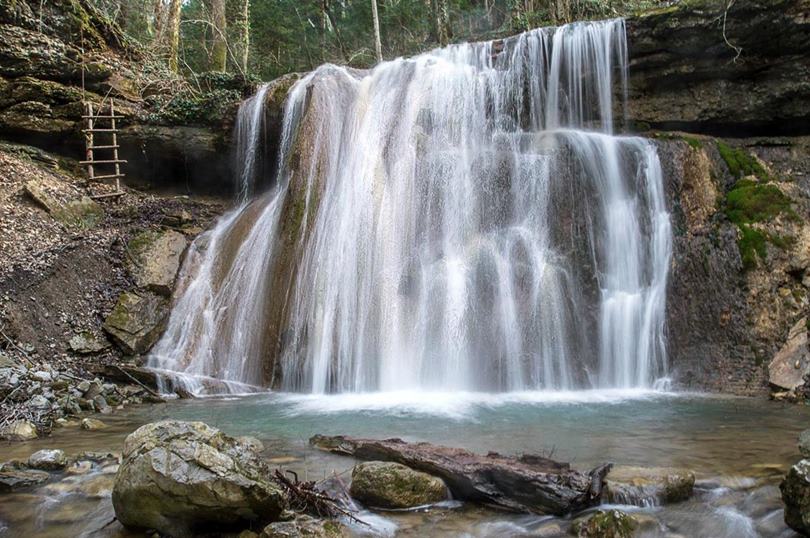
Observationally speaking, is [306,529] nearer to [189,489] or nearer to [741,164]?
[189,489]

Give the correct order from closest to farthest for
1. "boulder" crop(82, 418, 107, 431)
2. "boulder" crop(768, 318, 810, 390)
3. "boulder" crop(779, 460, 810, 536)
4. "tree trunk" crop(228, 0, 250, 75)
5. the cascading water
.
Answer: "boulder" crop(779, 460, 810, 536) < "boulder" crop(82, 418, 107, 431) < "boulder" crop(768, 318, 810, 390) < the cascading water < "tree trunk" crop(228, 0, 250, 75)

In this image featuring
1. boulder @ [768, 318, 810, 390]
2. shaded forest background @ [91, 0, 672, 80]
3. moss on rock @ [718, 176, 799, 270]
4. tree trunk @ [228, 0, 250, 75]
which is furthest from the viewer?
shaded forest background @ [91, 0, 672, 80]

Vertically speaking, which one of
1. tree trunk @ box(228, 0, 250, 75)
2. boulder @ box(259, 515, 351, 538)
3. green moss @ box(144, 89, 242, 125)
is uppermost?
tree trunk @ box(228, 0, 250, 75)

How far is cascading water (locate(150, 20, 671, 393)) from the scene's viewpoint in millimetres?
9453

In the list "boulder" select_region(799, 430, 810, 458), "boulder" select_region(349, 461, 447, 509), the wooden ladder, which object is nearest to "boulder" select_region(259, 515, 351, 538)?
"boulder" select_region(349, 461, 447, 509)

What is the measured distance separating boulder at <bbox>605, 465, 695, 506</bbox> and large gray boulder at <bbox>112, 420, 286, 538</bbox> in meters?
2.26

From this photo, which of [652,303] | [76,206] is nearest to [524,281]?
[652,303]

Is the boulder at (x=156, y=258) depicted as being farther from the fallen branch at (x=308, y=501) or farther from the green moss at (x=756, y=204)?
the green moss at (x=756, y=204)

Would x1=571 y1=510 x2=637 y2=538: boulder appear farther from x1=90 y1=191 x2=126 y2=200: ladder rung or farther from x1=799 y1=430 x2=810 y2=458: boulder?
x1=90 y1=191 x2=126 y2=200: ladder rung

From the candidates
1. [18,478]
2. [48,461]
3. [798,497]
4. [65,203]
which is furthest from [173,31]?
[798,497]

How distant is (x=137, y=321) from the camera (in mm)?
10352

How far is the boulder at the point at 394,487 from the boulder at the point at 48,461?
264 cm

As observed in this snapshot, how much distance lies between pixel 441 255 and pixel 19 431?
6.85 m

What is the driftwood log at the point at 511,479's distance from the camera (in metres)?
3.77
